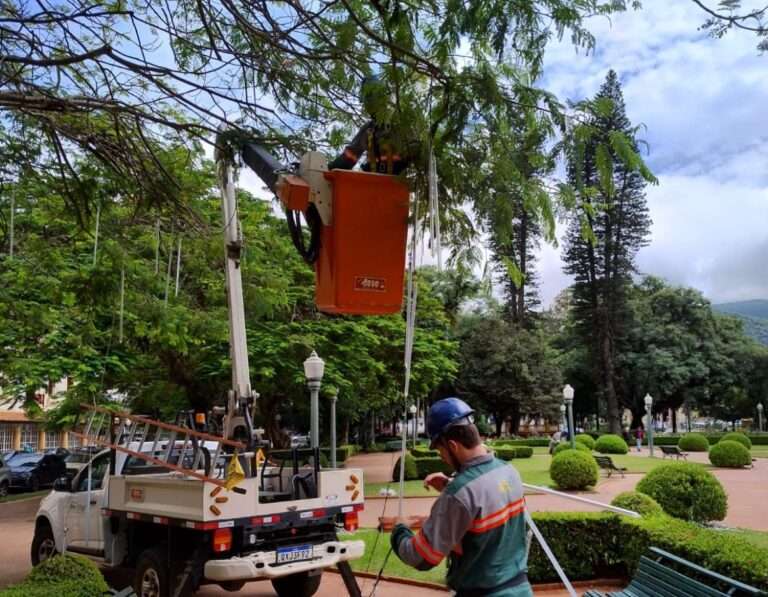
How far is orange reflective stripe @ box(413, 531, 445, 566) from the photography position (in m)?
3.22

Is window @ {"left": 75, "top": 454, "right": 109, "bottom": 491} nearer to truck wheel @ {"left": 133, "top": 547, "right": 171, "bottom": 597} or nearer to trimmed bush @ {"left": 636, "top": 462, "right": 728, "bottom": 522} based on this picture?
truck wheel @ {"left": 133, "top": 547, "right": 171, "bottom": 597}

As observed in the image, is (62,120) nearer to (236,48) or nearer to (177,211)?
(177,211)

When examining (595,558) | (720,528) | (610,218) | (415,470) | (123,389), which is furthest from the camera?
(610,218)

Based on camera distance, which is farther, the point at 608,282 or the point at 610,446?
the point at 608,282

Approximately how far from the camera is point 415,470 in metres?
27.1

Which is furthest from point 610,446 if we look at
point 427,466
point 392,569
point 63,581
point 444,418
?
point 444,418

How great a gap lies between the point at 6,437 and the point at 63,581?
139 ft

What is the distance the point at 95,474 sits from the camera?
401 inches

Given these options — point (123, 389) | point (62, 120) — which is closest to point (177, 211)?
point (62, 120)

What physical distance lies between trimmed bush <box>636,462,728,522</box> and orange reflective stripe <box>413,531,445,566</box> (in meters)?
10.3

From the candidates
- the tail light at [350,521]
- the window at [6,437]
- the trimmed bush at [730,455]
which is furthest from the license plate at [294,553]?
the window at [6,437]

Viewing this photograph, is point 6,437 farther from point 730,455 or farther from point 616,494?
point 730,455

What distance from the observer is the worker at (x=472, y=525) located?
10.7 feet

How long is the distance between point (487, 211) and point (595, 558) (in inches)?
263
